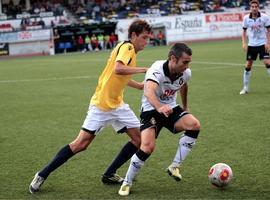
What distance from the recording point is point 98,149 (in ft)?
27.0

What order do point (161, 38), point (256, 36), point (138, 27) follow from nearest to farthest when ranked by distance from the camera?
point (138, 27)
point (256, 36)
point (161, 38)

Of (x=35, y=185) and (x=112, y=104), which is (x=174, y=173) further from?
(x=35, y=185)

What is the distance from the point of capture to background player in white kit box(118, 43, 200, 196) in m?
5.61

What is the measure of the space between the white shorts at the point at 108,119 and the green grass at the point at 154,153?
0.69 metres

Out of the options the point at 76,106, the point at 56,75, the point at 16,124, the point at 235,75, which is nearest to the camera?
the point at 16,124

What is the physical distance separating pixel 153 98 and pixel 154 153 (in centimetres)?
237

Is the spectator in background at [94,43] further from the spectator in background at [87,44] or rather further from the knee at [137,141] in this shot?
the knee at [137,141]

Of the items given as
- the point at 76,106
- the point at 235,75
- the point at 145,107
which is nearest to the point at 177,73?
the point at 145,107

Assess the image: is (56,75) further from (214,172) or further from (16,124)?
(214,172)

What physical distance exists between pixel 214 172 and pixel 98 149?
2720 millimetres

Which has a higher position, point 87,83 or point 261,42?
point 261,42

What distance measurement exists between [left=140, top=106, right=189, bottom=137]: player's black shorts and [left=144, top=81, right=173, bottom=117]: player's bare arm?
389 millimetres

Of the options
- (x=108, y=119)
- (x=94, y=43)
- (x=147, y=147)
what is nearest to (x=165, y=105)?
(x=147, y=147)

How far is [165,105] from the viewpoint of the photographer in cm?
572
